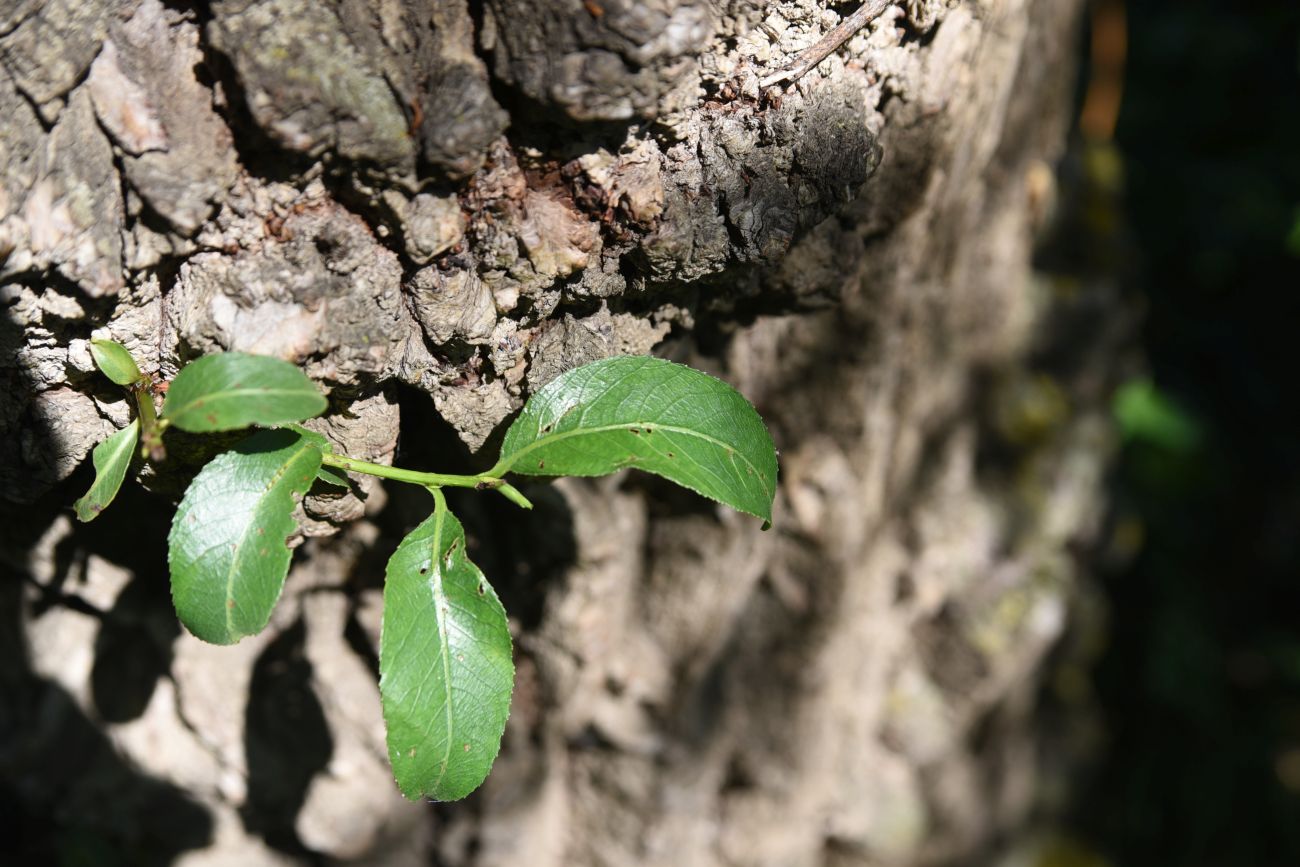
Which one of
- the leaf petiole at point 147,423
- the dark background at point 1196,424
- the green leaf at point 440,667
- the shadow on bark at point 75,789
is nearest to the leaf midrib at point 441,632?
the green leaf at point 440,667

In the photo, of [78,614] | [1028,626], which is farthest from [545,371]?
[1028,626]

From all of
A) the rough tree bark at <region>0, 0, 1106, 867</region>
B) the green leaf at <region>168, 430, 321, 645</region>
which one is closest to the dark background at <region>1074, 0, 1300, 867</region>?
the rough tree bark at <region>0, 0, 1106, 867</region>

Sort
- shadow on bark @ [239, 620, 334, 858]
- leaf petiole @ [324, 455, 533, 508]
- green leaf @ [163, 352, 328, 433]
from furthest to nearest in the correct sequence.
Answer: shadow on bark @ [239, 620, 334, 858], leaf petiole @ [324, 455, 533, 508], green leaf @ [163, 352, 328, 433]

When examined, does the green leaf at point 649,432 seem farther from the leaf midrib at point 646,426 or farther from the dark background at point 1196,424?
the dark background at point 1196,424

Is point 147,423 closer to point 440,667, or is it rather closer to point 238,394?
point 238,394

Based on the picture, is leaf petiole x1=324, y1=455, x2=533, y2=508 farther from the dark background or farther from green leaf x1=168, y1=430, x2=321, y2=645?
the dark background

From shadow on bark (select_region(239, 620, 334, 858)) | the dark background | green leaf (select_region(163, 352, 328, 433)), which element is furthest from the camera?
the dark background

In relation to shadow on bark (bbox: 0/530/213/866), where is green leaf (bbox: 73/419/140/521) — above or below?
above
